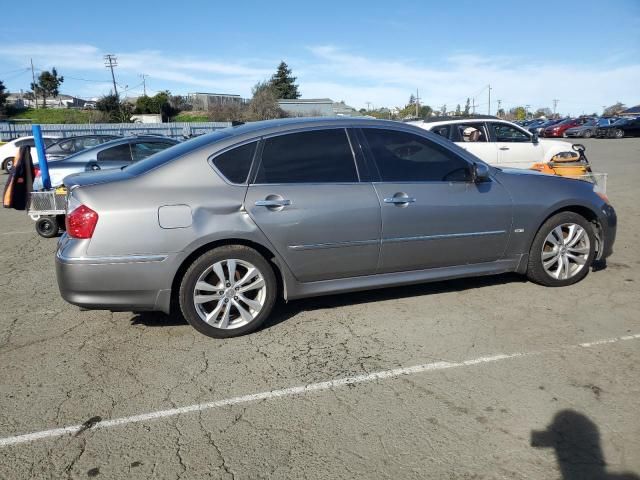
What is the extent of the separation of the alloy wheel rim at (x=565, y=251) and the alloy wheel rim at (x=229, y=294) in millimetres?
2776

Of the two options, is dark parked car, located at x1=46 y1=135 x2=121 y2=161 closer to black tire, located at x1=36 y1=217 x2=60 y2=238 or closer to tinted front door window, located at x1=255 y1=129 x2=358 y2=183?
black tire, located at x1=36 y1=217 x2=60 y2=238

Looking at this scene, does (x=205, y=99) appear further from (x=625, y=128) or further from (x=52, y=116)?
(x=625, y=128)

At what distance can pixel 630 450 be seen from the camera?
2.59 meters

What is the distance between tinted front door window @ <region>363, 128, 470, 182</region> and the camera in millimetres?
4359

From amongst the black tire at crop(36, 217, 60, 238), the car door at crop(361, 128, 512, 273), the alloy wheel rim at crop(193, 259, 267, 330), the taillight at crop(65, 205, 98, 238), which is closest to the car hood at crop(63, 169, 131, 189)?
the taillight at crop(65, 205, 98, 238)

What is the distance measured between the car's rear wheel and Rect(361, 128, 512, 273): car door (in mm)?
427

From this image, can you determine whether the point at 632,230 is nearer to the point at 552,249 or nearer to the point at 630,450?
the point at 552,249

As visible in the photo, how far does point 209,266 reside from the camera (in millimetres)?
3852

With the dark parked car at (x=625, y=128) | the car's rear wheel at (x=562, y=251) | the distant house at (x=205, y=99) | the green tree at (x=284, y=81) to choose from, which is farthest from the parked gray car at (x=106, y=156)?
the green tree at (x=284, y=81)

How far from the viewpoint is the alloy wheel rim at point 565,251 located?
491cm

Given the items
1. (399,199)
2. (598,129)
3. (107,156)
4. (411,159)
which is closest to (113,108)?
(598,129)

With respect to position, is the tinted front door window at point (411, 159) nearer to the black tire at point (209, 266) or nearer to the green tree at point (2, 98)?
the black tire at point (209, 266)

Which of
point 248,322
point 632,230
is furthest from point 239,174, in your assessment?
point 632,230

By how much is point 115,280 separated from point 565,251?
4046 mm
